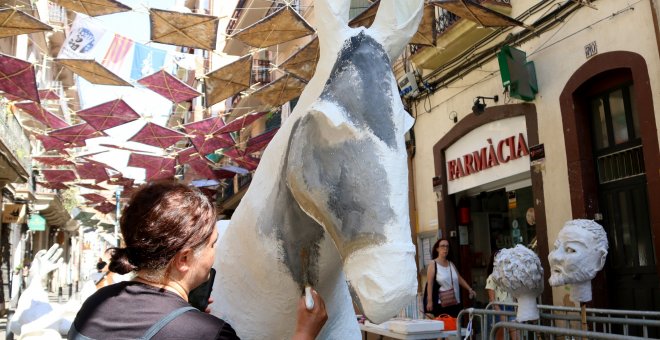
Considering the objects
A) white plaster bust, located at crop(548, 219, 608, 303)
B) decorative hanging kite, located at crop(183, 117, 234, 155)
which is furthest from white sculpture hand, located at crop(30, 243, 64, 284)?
decorative hanging kite, located at crop(183, 117, 234, 155)

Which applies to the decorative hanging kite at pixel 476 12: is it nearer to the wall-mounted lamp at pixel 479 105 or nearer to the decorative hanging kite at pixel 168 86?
the wall-mounted lamp at pixel 479 105

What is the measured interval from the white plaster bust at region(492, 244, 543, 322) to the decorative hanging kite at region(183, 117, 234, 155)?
29.6ft

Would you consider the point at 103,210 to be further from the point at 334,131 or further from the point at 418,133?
the point at 334,131

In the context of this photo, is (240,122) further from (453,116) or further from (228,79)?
(453,116)

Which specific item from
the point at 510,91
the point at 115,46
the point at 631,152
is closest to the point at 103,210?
the point at 115,46

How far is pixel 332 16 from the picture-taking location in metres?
1.50

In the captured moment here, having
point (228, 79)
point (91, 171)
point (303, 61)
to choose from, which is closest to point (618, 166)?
point (303, 61)

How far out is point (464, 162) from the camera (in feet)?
31.6

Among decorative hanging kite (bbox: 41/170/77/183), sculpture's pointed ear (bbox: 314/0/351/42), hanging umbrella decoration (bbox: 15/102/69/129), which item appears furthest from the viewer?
decorative hanging kite (bbox: 41/170/77/183)

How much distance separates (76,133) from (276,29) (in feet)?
20.1

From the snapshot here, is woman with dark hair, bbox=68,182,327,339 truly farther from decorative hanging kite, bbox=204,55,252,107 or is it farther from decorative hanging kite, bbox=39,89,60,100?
decorative hanging kite, bbox=39,89,60,100

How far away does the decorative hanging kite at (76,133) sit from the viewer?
11.4 metres

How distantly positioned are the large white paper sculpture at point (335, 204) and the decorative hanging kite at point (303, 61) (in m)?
6.47

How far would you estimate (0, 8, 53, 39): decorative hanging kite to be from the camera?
6.75 meters
